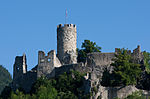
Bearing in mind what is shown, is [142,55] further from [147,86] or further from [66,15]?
[66,15]

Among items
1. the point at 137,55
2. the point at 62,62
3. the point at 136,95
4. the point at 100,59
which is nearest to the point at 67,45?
the point at 62,62

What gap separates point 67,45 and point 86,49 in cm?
273

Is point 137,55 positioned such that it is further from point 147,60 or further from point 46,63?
point 46,63

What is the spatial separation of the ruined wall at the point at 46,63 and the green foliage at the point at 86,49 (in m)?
3.43

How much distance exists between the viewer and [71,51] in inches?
2343

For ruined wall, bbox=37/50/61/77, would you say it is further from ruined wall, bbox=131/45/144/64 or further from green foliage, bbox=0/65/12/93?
green foliage, bbox=0/65/12/93

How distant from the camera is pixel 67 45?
59.7 meters

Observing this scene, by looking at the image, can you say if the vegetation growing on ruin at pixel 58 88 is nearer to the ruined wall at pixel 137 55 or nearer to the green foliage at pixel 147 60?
the ruined wall at pixel 137 55

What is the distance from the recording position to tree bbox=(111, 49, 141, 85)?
181 ft

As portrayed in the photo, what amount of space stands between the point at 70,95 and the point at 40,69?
4916mm

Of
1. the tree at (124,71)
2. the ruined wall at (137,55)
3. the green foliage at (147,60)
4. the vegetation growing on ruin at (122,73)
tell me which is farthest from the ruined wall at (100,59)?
the green foliage at (147,60)

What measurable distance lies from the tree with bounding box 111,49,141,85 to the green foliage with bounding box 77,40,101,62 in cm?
481

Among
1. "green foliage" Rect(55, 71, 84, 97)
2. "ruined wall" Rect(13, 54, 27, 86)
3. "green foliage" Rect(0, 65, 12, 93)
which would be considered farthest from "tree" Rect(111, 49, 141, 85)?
"green foliage" Rect(0, 65, 12, 93)

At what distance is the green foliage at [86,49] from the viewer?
200 ft
